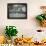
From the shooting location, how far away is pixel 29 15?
11.7 feet

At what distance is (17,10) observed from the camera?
3561mm

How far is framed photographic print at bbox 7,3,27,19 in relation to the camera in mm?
3553

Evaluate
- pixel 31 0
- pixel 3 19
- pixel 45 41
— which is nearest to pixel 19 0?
pixel 31 0

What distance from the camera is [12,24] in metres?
3.56

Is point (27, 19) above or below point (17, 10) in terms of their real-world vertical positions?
below

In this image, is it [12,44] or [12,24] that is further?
[12,24]

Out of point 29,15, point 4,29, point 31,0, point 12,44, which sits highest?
point 31,0

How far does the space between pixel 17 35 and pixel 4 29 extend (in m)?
0.30

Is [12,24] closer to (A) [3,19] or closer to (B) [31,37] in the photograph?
(A) [3,19]

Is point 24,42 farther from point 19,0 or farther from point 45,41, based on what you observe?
point 19,0

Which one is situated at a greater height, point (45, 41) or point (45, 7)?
point (45, 7)

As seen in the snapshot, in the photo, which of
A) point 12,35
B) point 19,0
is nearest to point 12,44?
point 12,35

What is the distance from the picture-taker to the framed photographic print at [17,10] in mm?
3553

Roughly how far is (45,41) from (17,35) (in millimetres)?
592
